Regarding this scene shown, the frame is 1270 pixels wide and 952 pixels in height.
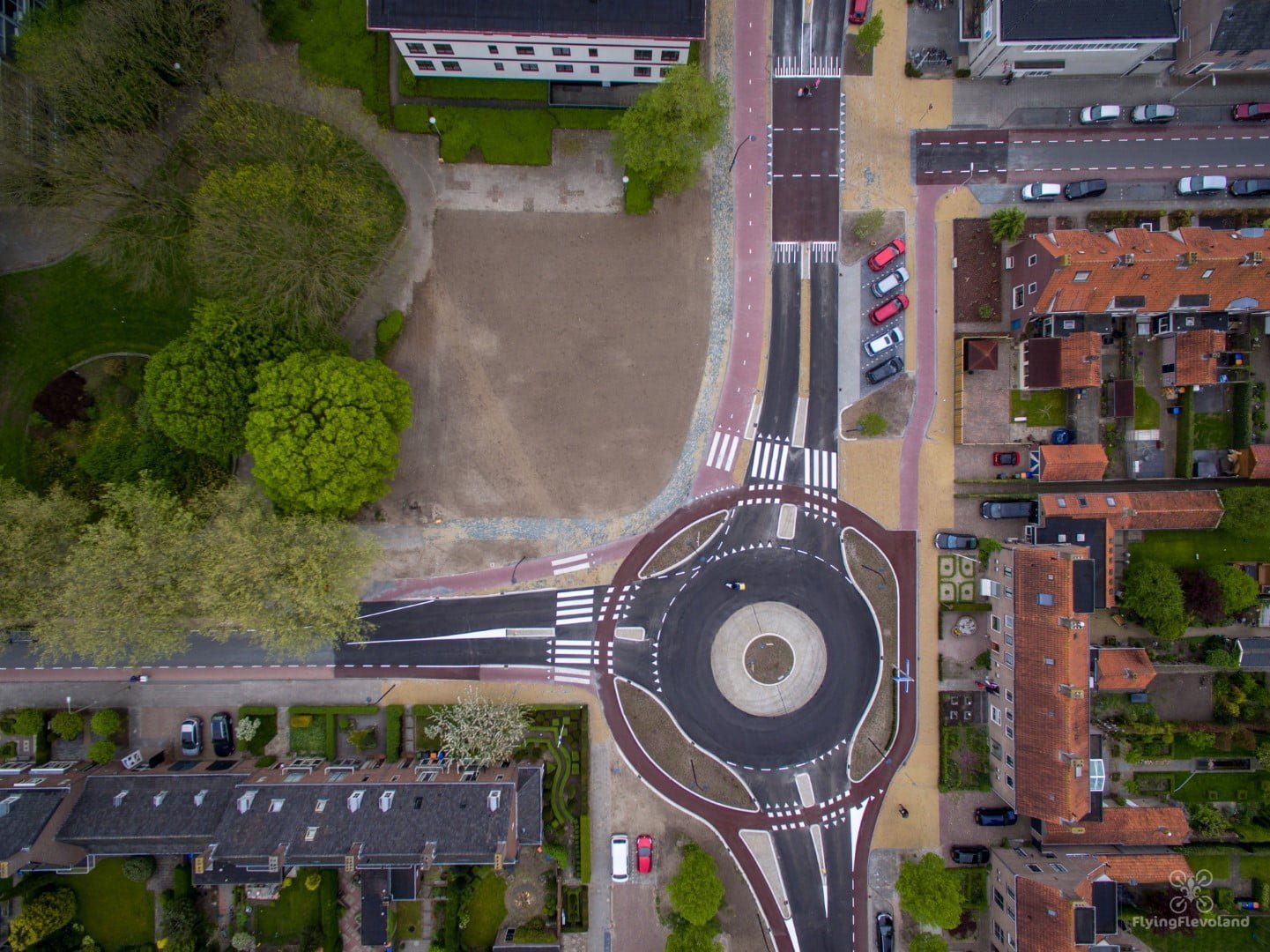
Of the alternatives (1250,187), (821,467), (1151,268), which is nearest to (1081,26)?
(1151,268)

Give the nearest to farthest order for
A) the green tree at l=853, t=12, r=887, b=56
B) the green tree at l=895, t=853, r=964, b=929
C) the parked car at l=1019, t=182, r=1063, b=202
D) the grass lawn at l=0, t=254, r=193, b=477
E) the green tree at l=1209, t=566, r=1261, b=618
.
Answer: the green tree at l=895, t=853, r=964, b=929
the grass lawn at l=0, t=254, r=193, b=477
the green tree at l=853, t=12, r=887, b=56
the green tree at l=1209, t=566, r=1261, b=618
the parked car at l=1019, t=182, r=1063, b=202

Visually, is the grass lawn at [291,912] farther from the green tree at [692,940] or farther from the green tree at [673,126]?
the green tree at [673,126]

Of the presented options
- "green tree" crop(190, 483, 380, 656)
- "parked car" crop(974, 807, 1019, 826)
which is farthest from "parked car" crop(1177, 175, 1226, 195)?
"green tree" crop(190, 483, 380, 656)

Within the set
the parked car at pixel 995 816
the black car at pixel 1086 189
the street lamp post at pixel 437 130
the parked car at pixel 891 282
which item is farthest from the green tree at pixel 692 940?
the black car at pixel 1086 189

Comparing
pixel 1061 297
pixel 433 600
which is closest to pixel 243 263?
pixel 433 600

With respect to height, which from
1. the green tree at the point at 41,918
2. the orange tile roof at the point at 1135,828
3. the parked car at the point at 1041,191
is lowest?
the green tree at the point at 41,918

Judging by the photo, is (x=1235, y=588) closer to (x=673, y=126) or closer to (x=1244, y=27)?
(x=1244, y=27)

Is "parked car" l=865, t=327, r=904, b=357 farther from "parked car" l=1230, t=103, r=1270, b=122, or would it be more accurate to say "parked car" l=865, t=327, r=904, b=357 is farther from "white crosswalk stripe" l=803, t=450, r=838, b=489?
"parked car" l=1230, t=103, r=1270, b=122

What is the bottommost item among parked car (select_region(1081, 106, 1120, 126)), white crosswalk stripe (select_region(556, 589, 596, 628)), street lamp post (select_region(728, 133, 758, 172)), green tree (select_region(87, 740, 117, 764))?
green tree (select_region(87, 740, 117, 764))
